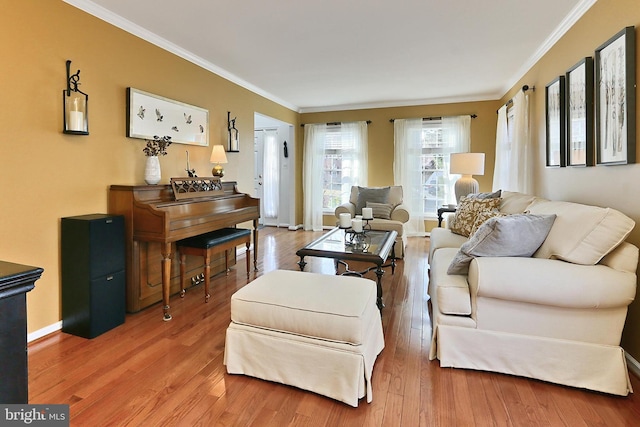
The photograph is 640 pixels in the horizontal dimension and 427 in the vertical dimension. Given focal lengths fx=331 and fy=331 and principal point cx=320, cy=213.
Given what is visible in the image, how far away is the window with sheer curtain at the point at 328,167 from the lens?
21.3ft

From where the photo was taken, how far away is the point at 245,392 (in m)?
1.73

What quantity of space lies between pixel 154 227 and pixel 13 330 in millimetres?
1864

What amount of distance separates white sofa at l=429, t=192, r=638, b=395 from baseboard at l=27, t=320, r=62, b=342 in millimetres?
2647

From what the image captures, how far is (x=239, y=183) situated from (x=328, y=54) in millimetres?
2054

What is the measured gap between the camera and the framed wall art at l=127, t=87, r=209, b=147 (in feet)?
9.63

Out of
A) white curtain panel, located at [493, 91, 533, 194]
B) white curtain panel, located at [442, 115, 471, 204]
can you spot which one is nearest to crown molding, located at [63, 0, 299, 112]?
white curtain panel, located at [442, 115, 471, 204]

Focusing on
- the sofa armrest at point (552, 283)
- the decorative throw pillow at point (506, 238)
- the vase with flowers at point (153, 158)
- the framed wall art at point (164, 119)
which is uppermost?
the framed wall art at point (164, 119)

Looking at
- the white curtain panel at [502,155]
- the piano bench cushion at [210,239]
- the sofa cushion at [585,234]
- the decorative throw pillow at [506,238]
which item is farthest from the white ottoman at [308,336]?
the white curtain panel at [502,155]

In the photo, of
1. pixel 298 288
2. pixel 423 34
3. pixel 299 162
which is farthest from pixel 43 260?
pixel 299 162

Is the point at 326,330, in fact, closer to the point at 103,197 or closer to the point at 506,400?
the point at 506,400

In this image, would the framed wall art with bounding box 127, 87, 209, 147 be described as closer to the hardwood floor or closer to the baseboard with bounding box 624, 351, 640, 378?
the hardwood floor

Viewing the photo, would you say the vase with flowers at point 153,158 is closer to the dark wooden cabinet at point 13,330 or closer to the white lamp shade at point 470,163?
the dark wooden cabinet at point 13,330

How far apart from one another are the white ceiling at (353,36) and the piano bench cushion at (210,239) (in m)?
1.91

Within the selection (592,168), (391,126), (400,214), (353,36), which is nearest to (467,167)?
(400,214)
